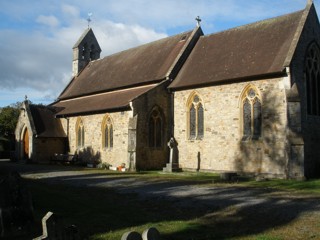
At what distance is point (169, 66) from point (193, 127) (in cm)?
547

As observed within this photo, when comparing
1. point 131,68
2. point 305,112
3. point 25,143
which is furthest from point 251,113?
point 25,143

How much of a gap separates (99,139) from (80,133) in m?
3.24

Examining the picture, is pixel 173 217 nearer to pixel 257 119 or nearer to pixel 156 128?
pixel 257 119

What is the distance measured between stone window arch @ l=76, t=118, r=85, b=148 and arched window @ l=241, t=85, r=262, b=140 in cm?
1525

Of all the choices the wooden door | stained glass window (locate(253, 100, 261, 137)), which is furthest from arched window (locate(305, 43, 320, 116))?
the wooden door

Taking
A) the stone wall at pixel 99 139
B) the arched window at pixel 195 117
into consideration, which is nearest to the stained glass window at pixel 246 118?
the arched window at pixel 195 117

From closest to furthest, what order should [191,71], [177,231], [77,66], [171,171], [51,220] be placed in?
1. [51,220]
2. [177,231]
3. [171,171]
4. [191,71]
5. [77,66]

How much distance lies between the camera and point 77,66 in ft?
142

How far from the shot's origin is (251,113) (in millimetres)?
23203

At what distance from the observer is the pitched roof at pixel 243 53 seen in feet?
74.9

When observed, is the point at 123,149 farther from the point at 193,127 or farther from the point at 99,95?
the point at 99,95

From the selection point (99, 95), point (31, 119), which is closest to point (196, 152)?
point (99, 95)

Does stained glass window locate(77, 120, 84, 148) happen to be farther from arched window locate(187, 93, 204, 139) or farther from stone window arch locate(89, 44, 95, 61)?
stone window arch locate(89, 44, 95, 61)

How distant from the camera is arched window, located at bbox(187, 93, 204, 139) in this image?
2608 cm
